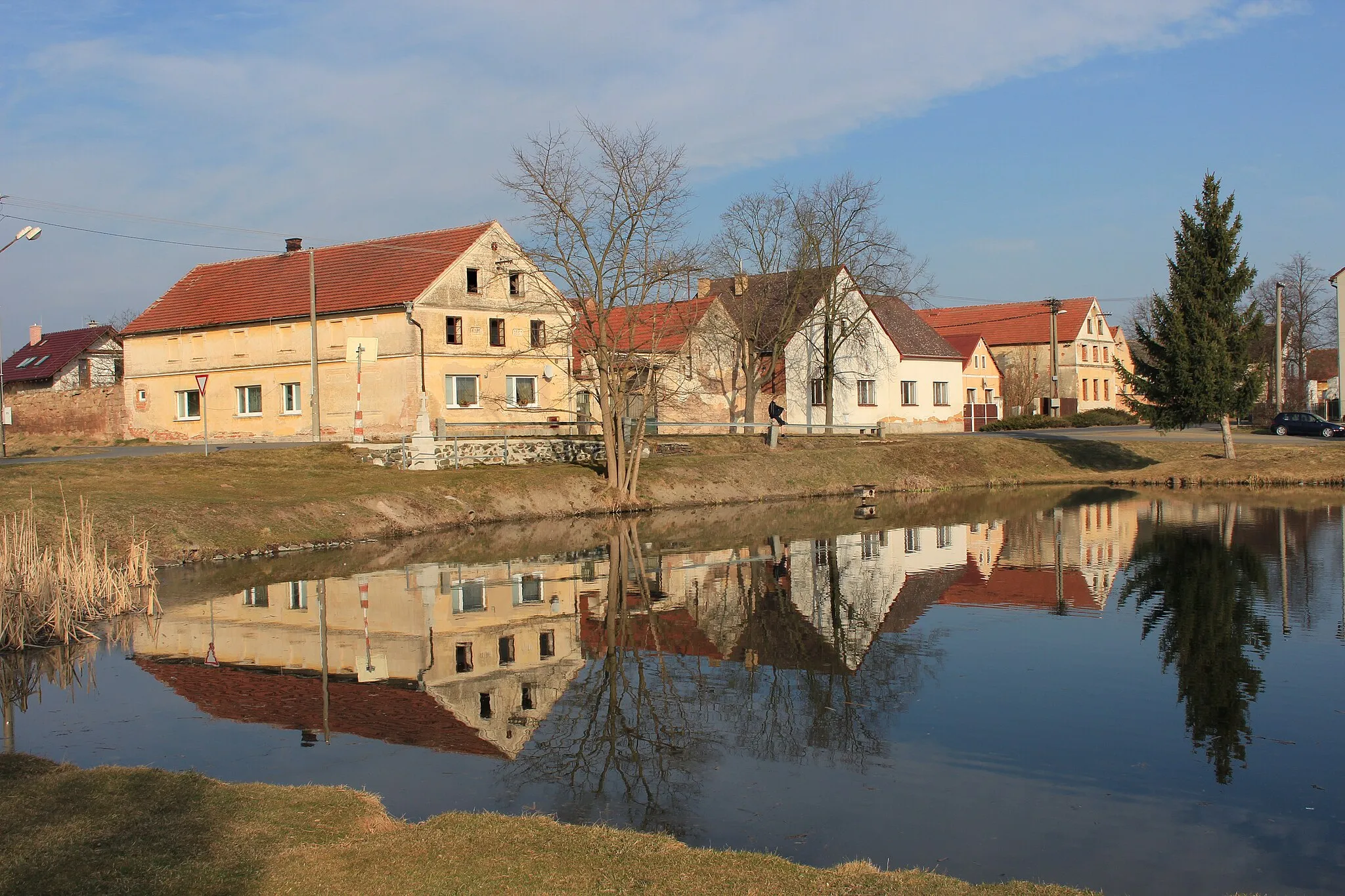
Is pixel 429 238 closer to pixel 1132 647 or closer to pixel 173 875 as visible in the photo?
pixel 1132 647

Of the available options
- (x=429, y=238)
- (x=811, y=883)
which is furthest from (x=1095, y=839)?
(x=429, y=238)

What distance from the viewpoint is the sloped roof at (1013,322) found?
257ft

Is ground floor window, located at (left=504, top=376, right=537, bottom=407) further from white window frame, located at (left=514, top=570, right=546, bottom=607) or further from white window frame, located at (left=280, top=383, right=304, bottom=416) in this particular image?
white window frame, located at (left=514, top=570, right=546, bottom=607)

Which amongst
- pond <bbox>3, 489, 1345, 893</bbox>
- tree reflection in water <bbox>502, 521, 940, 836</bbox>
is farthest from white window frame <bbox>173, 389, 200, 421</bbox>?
tree reflection in water <bbox>502, 521, 940, 836</bbox>

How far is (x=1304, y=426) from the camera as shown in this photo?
52.7 meters

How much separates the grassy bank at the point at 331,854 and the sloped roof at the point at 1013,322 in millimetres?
72897

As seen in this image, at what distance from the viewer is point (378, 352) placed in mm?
43625

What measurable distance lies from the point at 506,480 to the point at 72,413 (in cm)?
2804

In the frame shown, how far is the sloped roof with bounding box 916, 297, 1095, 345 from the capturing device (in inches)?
3081

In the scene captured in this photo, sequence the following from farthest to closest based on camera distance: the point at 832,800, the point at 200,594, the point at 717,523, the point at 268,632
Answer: the point at 717,523, the point at 200,594, the point at 268,632, the point at 832,800

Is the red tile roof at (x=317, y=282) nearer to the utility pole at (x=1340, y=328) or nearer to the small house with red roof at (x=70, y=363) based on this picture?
the small house with red roof at (x=70, y=363)

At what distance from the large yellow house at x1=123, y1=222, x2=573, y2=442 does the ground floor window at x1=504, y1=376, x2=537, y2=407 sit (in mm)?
62

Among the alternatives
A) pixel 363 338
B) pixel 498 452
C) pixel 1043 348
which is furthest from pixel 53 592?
pixel 1043 348

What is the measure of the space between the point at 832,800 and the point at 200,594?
46.8ft
